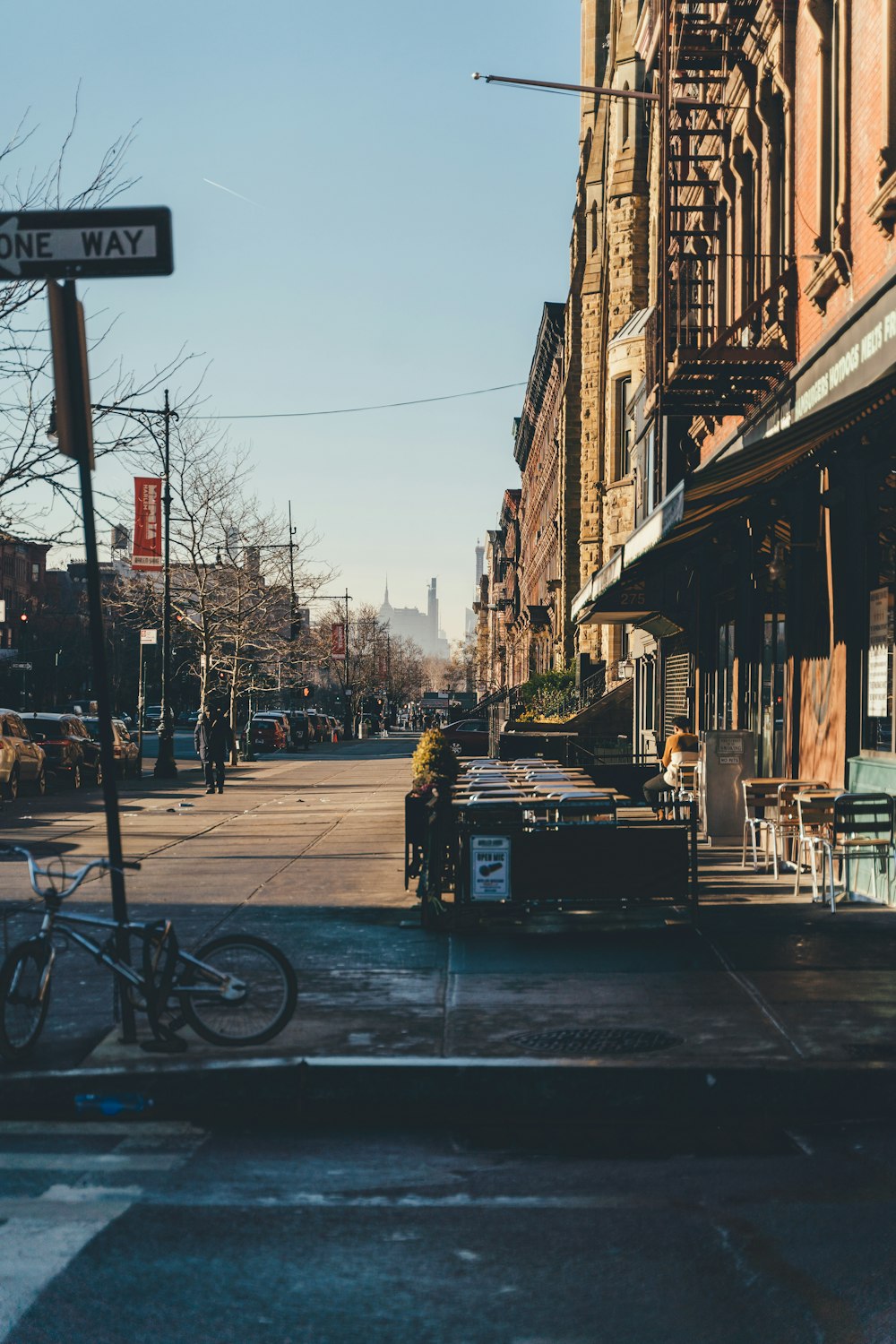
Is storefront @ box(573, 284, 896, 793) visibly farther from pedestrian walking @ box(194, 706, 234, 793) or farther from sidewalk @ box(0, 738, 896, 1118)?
pedestrian walking @ box(194, 706, 234, 793)

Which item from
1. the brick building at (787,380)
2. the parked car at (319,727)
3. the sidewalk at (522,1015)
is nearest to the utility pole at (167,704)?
the brick building at (787,380)

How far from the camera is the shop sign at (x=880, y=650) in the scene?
1255 centimetres

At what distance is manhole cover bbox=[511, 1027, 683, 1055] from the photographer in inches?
290

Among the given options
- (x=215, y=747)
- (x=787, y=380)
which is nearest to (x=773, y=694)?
(x=787, y=380)

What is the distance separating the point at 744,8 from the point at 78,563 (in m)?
113

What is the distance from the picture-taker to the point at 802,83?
15719 mm

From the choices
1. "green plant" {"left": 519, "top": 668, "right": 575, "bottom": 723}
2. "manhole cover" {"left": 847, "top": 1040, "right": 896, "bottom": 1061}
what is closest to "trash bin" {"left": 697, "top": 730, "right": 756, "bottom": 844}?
"manhole cover" {"left": 847, "top": 1040, "right": 896, "bottom": 1061}

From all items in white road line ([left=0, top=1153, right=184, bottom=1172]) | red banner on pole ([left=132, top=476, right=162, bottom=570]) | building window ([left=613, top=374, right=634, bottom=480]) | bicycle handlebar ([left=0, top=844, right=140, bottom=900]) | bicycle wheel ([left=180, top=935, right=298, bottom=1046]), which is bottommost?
white road line ([left=0, top=1153, right=184, bottom=1172])

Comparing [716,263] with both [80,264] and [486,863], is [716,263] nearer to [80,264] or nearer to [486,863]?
[486,863]

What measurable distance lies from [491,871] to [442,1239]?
613cm

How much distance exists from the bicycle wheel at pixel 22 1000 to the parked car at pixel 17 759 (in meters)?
21.8

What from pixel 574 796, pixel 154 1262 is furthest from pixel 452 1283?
pixel 574 796

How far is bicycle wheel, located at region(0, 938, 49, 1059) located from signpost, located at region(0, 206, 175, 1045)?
558 millimetres

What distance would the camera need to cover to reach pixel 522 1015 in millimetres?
8266
